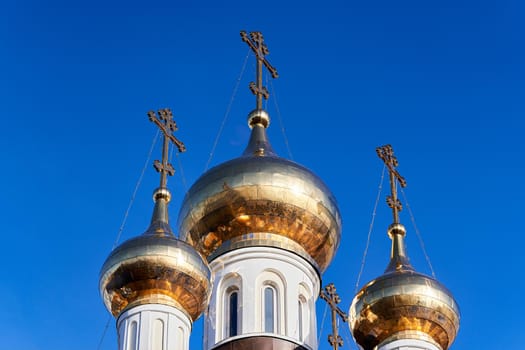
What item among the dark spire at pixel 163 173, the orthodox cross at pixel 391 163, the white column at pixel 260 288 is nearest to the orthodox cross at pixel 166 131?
the dark spire at pixel 163 173

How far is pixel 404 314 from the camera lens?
19234 mm

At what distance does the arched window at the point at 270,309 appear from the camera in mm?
18266

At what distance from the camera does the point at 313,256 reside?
19344mm

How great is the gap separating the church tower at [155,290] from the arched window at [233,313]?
1.72 ft

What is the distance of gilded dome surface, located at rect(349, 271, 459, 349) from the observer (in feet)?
63.2

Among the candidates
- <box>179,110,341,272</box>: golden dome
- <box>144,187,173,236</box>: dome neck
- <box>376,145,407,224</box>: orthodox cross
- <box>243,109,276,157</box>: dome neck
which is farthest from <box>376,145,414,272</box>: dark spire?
<box>144,187,173,236</box>: dome neck

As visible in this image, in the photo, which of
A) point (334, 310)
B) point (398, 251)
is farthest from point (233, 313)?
point (334, 310)

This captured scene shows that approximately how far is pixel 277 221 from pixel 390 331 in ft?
7.45

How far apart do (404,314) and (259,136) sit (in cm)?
344

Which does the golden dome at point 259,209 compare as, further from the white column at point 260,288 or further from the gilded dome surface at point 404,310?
the gilded dome surface at point 404,310

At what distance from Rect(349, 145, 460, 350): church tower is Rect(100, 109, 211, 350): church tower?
2604 millimetres

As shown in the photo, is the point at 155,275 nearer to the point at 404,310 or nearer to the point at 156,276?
the point at 156,276

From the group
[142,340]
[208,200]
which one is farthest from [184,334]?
[208,200]

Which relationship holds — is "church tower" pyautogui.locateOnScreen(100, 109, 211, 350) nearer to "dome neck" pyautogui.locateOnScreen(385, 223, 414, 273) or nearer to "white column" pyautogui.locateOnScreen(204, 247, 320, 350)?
"white column" pyautogui.locateOnScreen(204, 247, 320, 350)
